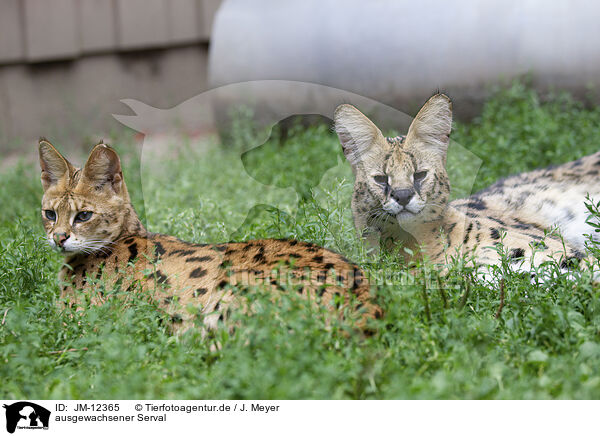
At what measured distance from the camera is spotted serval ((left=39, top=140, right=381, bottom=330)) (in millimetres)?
3057

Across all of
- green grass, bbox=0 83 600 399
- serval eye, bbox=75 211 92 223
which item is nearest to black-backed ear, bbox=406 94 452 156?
green grass, bbox=0 83 600 399

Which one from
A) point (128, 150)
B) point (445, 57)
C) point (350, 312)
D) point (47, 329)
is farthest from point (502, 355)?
point (128, 150)

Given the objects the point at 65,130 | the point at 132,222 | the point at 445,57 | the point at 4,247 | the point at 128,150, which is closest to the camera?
the point at 132,222

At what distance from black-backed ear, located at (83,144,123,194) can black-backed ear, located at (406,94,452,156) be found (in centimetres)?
167

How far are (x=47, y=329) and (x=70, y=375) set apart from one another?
1.24ft

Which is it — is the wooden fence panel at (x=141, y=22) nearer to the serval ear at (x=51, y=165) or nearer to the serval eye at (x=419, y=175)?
the serval ear at (x=51, y=165)

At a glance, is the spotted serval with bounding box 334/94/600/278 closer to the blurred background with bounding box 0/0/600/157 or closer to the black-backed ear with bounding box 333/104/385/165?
the black-backed ear with bounding box 333/104/385/165

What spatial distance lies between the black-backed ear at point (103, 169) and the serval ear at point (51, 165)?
129 millimetres

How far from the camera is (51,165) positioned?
376cm

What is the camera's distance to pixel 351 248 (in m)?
3.58
